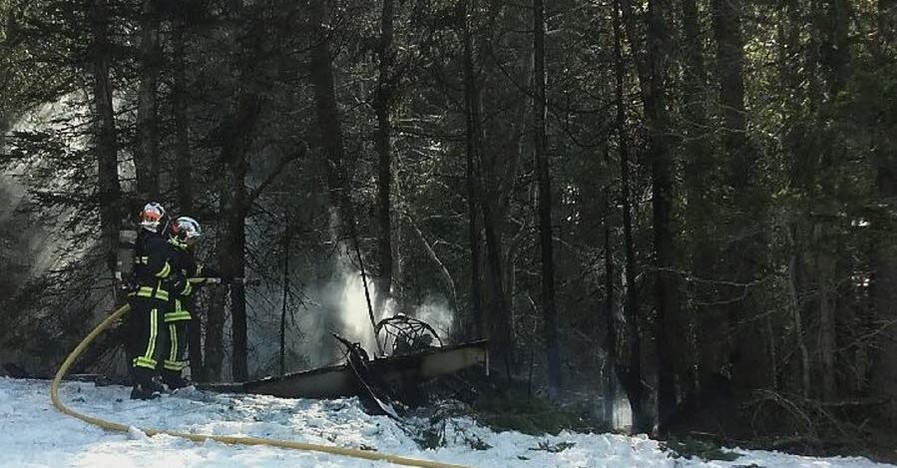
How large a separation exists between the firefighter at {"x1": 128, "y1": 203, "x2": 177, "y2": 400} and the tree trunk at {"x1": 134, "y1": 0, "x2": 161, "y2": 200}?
5.34 meters

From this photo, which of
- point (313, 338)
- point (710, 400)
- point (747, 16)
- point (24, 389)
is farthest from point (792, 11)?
point (313, 338)

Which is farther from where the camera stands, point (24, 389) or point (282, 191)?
point (282, 191)

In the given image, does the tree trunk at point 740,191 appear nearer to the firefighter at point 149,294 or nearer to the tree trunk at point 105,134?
the firefighter at point 149,294

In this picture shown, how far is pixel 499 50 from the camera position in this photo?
1620 cm

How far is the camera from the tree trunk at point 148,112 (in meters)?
13.8

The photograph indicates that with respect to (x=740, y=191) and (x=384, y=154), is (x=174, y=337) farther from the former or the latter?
(x=384, y=154)

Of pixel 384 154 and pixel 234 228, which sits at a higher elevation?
pixel 384 154

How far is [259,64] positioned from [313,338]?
7236 mm

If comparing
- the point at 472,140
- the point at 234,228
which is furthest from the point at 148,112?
the point at 472,140

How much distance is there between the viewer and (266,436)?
273 inches

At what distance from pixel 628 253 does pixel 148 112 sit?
27.1ft

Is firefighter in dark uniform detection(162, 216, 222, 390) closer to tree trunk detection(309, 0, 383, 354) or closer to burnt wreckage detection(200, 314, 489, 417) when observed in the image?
burnt wreckage detection(200, 314, 489, 417)

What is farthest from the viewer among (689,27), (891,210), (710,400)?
(689,27)

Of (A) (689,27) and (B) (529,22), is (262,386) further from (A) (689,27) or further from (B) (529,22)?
(B) (529,22)
